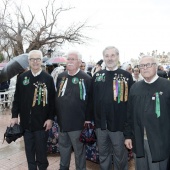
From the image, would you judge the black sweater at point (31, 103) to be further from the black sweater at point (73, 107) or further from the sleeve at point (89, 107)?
the sleeve at point (89, 107)

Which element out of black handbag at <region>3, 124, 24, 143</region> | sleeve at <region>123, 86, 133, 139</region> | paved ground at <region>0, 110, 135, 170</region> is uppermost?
sleeve at <region>123, 86, 133, 139</region>

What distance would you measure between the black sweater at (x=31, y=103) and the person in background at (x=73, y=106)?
13 centimetres

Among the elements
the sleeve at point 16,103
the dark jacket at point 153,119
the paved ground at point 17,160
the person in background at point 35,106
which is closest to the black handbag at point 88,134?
the person in background at point 35,106

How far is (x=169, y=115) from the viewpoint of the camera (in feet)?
8.39

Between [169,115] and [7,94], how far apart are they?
29.0 feet

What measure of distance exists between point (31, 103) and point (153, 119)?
1.75 meters

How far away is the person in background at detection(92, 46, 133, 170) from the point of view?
316 centimetres

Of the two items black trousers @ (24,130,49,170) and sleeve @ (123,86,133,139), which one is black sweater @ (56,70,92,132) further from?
sleeve @ (123,86,133,139)

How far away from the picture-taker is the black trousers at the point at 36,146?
3504 mm

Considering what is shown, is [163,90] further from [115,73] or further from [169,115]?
[115,73]


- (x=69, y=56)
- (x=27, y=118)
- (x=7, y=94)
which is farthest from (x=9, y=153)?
(x=7, y=94)

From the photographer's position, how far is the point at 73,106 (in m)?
3.40

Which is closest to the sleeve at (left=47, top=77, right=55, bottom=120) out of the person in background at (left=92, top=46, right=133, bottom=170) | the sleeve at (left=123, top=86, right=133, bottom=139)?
the person in background at (left=92, top=46, right=133, bottom=170)

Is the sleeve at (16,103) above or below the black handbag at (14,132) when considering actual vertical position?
above
